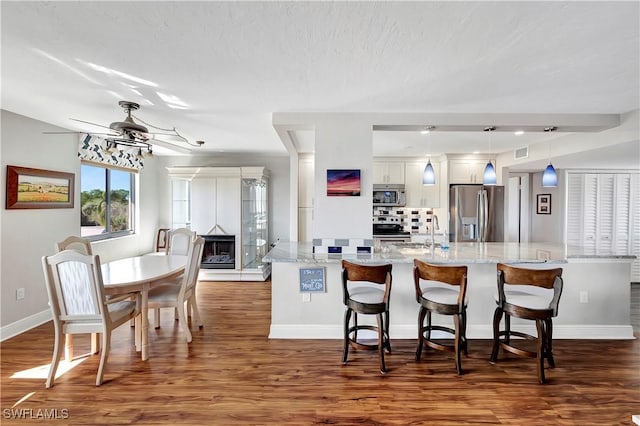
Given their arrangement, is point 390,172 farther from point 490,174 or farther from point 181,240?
point 181,240

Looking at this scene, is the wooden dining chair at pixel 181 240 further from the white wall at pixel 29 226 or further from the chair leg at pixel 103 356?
the chair leg at pixel 103 356

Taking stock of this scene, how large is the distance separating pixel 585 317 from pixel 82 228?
6.52 m

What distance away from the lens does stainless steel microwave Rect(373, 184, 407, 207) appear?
19.1 feet

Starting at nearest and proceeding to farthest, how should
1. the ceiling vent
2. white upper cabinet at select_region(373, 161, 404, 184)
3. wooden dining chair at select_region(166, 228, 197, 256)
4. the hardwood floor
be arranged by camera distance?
the hardwood floor → wooden dining chair at select_region(166, 228, 197, 256) → the ceiling vent → white upper cabinet at select_region(373, 161, 404, 184)

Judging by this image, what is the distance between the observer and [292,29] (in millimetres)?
1746

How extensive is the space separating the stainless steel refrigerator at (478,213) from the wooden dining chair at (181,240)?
4.55 metres

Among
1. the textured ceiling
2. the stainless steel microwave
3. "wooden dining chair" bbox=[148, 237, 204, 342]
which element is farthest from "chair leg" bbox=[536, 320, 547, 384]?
the stainless steel microwave

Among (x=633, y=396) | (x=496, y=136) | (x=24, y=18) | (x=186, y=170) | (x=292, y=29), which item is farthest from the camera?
(x=186, y=170)

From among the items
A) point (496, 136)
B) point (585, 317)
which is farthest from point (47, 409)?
point (496, 136)

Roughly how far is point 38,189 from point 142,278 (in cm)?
210

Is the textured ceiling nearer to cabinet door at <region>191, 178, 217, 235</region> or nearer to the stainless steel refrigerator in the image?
cabinet door at <region>191, 178, 217, 235</region>

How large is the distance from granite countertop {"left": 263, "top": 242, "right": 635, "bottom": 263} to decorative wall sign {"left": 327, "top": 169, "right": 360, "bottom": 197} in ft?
2.20

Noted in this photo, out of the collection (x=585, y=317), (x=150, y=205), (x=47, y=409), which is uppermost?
(x=150, y=205)

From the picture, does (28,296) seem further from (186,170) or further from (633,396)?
(633,396)
